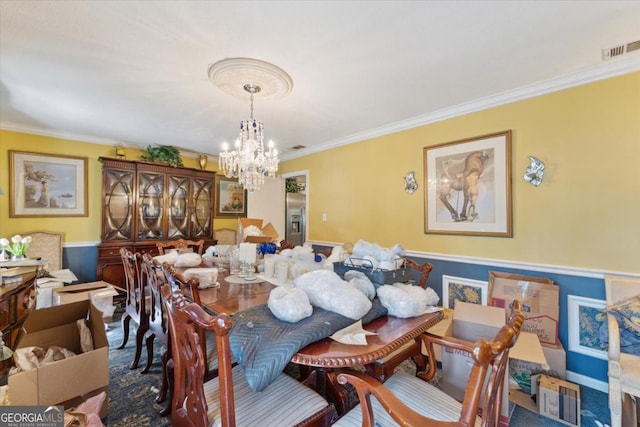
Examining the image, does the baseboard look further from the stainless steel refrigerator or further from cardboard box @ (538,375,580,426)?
the stainless steel refrigerator

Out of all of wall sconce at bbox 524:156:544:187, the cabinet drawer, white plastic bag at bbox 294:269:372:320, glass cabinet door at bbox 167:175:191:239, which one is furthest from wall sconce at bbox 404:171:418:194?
the cabinet drawer

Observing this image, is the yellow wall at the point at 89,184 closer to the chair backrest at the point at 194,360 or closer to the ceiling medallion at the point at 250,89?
the ceiling medallion at the point at 250,89

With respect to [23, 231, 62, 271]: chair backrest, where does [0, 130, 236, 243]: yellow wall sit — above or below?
above

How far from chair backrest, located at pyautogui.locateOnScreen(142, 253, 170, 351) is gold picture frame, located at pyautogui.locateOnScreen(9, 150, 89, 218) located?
2.96 m

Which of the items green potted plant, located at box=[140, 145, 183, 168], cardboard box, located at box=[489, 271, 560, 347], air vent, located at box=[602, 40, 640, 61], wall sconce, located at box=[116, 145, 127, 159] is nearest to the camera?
air vent, located at box=[602, 40, 640, 61]

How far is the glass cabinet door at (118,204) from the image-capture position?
363cm

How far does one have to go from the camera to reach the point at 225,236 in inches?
191

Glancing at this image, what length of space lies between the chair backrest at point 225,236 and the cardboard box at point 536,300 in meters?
4.09

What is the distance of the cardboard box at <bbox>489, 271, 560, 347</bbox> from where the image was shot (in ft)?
7.14

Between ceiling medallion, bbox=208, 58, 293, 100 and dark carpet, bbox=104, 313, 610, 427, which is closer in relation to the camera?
dark carpet, bbox=104, 313, 610, 427

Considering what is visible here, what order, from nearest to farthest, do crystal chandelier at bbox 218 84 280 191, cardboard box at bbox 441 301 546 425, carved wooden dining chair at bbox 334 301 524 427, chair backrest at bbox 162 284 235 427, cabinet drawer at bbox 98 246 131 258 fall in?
carved wooden dining chair at bbox 334 301 524 427, chair backrest at bbox 162 284 235 427, cardboard box at bbox 441 301 546 425, crystal chandelier at bbox 218 84 280 191, cabinet drawer at bbox 98 246 131 258

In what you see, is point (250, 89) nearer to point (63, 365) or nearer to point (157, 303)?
point (157, 303)

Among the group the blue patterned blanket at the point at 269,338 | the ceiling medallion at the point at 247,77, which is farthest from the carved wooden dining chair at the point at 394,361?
the ceiling medallion at the point at 247,77

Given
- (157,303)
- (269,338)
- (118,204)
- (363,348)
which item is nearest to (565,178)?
(363,348)
